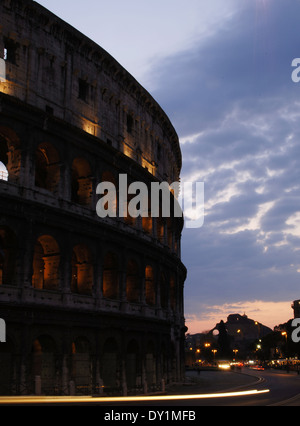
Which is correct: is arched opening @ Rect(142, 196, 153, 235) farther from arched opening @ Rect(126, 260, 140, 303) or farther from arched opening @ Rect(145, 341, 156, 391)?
arched opening @ Rect(145, 341, 156, 391)

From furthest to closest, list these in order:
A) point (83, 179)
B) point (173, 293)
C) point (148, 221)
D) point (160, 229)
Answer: point (173, 293) < point (160, 229) < point (148, 221) < point (83, 179)

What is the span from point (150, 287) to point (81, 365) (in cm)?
1094

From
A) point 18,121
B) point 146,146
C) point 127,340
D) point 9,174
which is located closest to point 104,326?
point 127,340

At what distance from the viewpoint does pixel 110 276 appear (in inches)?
1371

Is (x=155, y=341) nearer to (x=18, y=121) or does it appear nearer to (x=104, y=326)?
(x=104, y=326)

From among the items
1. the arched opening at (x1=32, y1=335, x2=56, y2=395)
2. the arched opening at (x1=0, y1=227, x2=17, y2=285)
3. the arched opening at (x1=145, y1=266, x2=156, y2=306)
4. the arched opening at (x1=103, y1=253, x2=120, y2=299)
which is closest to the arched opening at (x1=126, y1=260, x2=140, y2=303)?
the arched opening at (x1=103, y1=253, x2=120, y2=299)

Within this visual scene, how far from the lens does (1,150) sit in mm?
32344

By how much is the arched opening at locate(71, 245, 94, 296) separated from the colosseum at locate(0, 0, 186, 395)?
0.22 feet

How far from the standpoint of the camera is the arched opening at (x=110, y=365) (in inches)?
1271

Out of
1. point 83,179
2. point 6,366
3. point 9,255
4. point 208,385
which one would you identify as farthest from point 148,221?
point 6,366

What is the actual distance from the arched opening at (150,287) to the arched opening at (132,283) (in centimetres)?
261

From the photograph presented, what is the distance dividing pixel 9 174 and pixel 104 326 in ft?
34.5

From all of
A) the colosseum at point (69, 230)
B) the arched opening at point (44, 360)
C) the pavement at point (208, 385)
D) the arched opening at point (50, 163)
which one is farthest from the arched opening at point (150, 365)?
the arched opening at point (50, 163)

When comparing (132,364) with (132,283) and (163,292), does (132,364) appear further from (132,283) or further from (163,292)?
(163,292)
